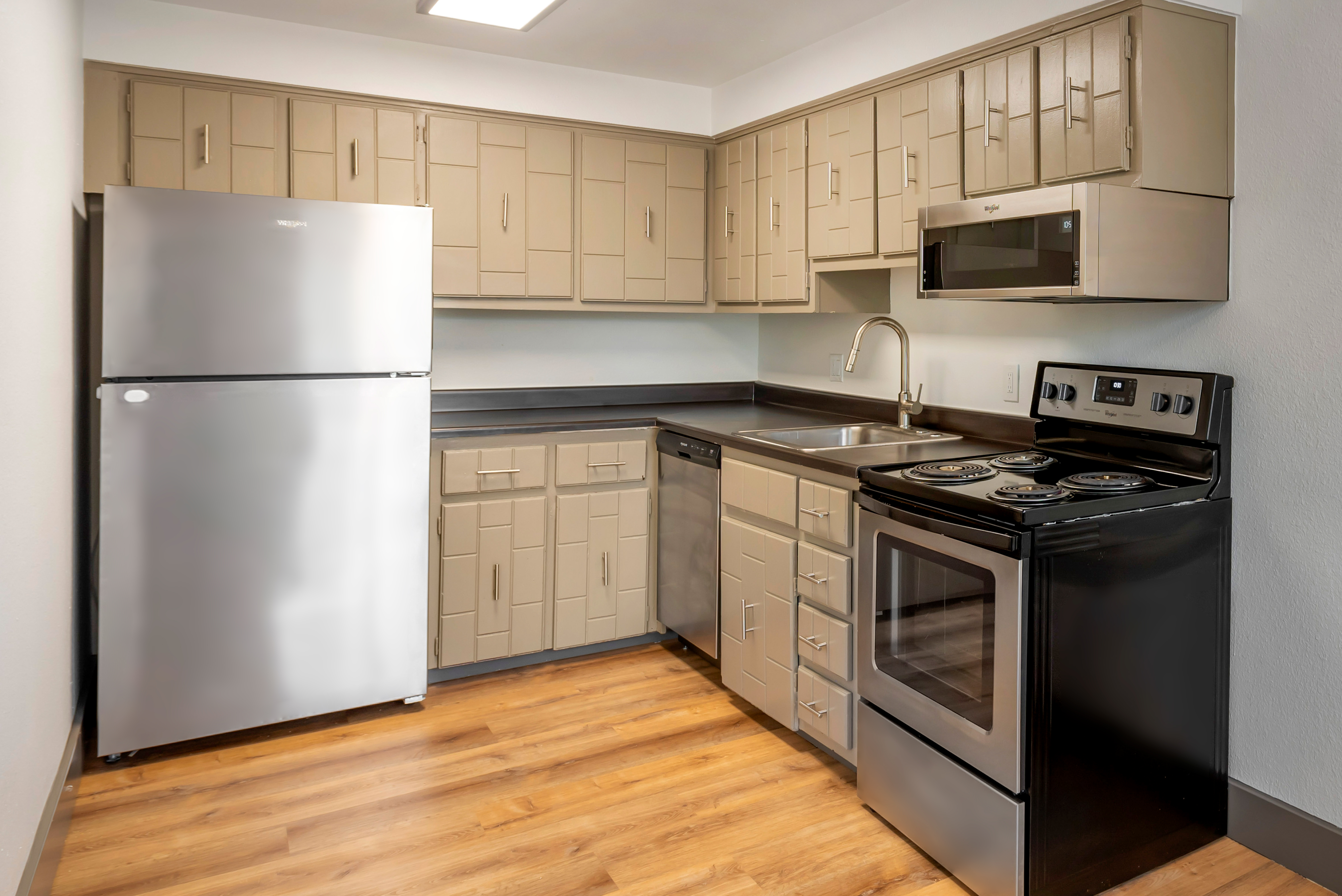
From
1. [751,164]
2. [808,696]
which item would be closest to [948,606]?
[808,696]

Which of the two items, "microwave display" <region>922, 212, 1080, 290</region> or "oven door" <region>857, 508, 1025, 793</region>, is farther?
"microwave display" <region>922, 212, 1080, 290</region>

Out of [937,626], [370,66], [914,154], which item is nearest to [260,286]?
[370,66]

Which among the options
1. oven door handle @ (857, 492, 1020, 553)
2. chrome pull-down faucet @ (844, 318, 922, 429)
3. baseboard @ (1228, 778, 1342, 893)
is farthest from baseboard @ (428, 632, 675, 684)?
baseboard @ (1228, 778, 1342, 893)

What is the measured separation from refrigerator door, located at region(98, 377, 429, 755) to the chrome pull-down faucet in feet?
4.65

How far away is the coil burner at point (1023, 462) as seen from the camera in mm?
2189

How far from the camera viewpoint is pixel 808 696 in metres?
2.55

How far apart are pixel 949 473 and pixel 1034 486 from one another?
0.66 ft

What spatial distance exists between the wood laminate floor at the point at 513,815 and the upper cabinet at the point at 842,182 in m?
1.59

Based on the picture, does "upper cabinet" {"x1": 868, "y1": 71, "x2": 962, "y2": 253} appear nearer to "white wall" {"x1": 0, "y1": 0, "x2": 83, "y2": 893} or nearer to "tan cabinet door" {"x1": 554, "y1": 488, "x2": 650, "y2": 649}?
"tan cabinet door" {"x1": 554, "y1": 488, "x2": 650, "y2": 649}

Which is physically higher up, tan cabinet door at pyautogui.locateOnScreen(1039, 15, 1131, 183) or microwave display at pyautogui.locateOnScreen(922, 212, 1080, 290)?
tan cabinet door at pyautogui.locateOnScreen(1039, 15, 1131, 183)

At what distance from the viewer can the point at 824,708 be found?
2471 mm

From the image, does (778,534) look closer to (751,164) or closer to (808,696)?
(808,696)

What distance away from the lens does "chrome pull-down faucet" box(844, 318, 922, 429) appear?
289 centimetres

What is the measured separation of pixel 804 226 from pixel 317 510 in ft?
6.22
